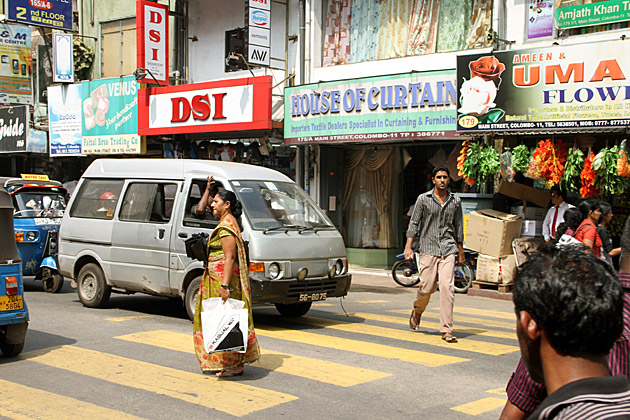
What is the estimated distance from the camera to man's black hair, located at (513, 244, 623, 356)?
1876 millimetres

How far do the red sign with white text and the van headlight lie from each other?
1200 cm

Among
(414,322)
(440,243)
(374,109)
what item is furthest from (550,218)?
(440,243)

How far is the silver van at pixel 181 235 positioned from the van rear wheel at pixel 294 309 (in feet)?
0.05

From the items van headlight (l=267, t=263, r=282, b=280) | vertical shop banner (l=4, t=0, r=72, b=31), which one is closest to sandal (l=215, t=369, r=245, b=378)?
van headlight (l=267, t=263, r=282, b=280)

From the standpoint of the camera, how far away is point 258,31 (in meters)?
17.1

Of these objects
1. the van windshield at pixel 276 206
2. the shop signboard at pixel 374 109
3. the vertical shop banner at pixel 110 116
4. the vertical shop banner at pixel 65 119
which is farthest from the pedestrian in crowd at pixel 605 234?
the vertical shop banner at pixel 65 119

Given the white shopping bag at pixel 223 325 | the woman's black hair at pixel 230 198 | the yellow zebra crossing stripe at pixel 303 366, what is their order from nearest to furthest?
the white shopping bag at pixel 223 325
the yellow zebra crossing stripe at pixel 303 366
the woman's black hair at pixel 230 198

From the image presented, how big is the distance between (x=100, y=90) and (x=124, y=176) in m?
12.3

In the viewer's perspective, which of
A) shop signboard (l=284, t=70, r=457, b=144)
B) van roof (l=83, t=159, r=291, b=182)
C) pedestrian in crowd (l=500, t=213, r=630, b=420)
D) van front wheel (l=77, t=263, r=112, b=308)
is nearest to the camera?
pedestrian in crowd (l=500, t=213, r=630, b=420)

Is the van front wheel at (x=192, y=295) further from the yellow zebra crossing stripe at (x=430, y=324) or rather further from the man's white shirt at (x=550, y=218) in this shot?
the man's white shirt at (x=550, y=218)

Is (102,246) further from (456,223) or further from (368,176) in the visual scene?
(368,176)

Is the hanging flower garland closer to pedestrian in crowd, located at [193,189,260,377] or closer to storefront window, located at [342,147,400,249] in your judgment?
storefront window, located at [342,147,400,249]

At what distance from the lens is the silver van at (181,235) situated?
360 inches

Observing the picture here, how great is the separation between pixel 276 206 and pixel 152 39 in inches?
453
